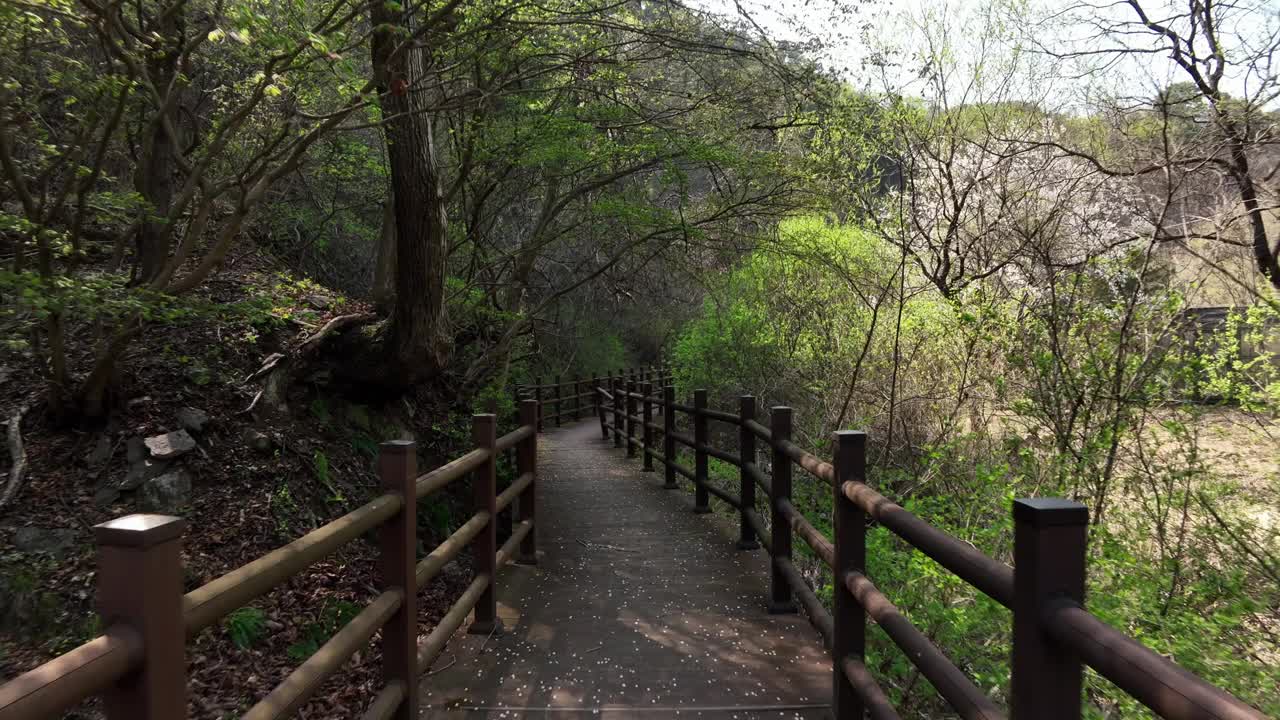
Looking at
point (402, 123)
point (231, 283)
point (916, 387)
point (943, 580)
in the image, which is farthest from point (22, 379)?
point (916, 387)

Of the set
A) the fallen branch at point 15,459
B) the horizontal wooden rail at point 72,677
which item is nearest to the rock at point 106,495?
the fallen branch at point 15,459

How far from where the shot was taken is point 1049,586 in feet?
4.92

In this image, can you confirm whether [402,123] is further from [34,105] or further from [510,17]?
[34,105]

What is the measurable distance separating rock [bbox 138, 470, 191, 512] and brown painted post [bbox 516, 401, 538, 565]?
270 cm

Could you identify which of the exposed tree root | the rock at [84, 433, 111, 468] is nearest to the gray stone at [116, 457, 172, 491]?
the rock at [84, 433, 111, 468]

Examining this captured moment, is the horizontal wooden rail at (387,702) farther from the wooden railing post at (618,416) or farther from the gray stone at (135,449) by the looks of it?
the wooden railing post at (618,416)

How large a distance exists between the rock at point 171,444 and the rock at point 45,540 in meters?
0.86

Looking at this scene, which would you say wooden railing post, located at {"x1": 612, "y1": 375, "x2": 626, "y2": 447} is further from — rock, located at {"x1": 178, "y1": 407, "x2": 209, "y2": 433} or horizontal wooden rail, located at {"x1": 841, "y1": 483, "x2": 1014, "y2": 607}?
horizontal wooden rail, located at {"x1": 841, "y1": 483, "x2": 1014, "y2": 607}

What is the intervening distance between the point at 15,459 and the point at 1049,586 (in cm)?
677

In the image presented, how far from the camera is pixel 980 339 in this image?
7.55 meters

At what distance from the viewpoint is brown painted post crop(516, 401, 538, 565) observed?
534 centimetres

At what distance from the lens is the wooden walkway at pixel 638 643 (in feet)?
10.5

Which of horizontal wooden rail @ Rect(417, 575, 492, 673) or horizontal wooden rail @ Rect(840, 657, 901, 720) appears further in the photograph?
horizontal wooden rail @ Rect(417, 575, 492, 673)

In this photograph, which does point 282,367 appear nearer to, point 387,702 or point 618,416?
point 387,702
